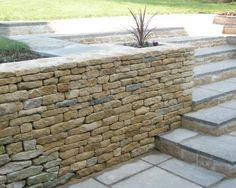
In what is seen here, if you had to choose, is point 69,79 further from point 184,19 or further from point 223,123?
point 184,19

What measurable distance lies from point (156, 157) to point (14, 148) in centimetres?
157

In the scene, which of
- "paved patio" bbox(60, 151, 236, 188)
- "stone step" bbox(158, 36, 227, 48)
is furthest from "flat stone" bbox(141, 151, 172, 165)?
"stone step" bbox(158, 36, 227, 48)

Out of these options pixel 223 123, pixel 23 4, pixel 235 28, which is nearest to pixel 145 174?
pixel 223 123

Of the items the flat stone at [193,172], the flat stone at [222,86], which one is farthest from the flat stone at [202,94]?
the flat stone at [193,172]

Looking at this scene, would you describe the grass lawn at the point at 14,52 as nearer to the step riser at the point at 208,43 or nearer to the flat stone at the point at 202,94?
the flat stone at the point at 202,94

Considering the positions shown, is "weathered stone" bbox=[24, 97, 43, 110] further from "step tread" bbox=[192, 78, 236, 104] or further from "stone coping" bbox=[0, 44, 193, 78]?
"step tread" bbox=[192, 78, 236, 104]

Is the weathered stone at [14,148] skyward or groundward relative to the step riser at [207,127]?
skyward

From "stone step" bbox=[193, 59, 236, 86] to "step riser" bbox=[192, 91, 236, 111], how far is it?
1.45ft

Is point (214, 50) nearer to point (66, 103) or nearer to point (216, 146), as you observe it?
point (216, 146)

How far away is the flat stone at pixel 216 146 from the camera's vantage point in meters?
3.49

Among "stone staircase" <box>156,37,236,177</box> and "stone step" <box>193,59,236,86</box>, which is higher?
"stone step" <box>193,59,236,86</box>

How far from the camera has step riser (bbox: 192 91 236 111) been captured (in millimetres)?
4359

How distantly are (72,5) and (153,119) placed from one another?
6.03 metres

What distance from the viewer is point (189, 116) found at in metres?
4.21
